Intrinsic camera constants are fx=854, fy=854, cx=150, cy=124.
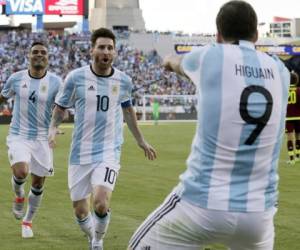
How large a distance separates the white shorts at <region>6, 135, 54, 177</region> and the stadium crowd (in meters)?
42.8

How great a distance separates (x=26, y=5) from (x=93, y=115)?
53642 millimetres

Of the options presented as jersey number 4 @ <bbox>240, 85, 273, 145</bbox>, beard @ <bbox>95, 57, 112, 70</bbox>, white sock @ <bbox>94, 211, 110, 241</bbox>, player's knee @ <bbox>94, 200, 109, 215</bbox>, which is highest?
jersey number 4 @ <bbox>240, 85, 273, 145</bbox>

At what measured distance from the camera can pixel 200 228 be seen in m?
4.57

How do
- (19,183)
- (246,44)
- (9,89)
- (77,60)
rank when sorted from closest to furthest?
(246,44), (19,183), (9,89), (77,60)

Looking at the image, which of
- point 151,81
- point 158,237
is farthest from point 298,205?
point 151,81

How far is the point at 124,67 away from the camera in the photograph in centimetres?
6056

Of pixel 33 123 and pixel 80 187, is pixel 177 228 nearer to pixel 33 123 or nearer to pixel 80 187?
pixel 80 187

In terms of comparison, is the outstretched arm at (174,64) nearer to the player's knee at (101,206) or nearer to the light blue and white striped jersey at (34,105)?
the player's knee at (101,206)

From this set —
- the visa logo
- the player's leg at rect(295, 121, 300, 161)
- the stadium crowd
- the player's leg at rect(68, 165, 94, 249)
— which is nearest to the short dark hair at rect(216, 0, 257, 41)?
the player's leg at rect(68, 165, 94, 249)

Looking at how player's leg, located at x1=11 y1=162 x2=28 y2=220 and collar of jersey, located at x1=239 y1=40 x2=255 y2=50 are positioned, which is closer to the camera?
collar of jersey, located at x1=239 y1=40 x2=255 y2=50

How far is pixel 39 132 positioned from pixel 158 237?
6294 millimetres

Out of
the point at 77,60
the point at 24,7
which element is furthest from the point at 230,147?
the point at 24,7

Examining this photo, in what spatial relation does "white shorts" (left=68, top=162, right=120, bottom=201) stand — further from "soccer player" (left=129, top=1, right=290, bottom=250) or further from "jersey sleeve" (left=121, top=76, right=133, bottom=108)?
"soccer player" (left=129, top=1, right=290, bottom=250)

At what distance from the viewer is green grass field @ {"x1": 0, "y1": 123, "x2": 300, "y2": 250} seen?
9844 millimetres
